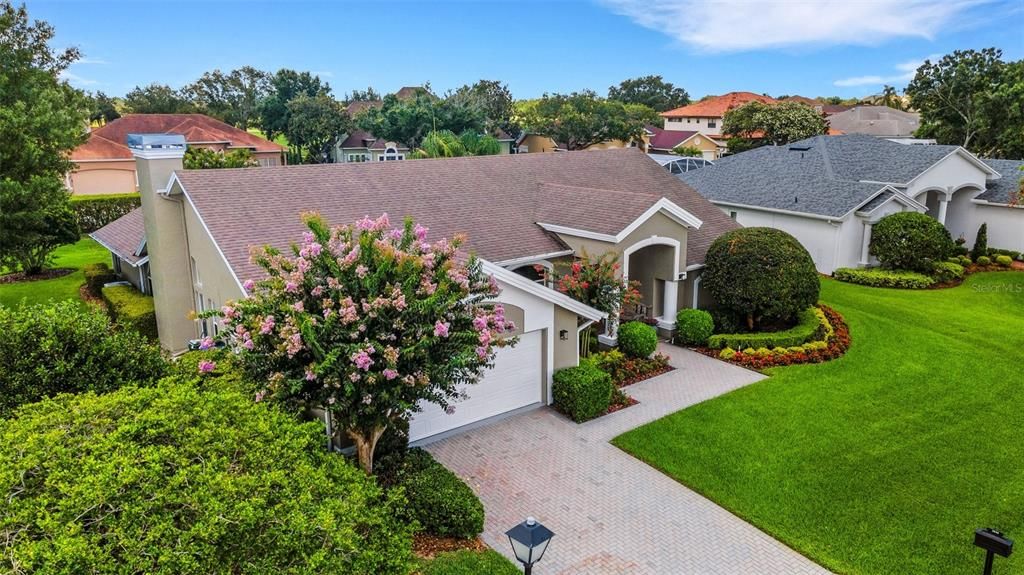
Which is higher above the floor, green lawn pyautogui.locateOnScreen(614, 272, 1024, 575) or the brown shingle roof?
the brown shingle roof

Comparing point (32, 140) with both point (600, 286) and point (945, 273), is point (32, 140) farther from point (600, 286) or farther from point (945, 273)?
point (945, 273)

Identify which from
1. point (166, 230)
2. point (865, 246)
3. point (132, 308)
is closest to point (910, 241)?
point (865, 246)

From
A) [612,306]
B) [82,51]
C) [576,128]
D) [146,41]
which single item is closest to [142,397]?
[612,306]

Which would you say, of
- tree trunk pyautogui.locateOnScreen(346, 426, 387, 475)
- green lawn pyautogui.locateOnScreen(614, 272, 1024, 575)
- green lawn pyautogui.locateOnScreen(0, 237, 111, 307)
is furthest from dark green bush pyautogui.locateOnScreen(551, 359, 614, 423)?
green lawn pyautogui.locateOnScreen(0, 237, 111, 307)

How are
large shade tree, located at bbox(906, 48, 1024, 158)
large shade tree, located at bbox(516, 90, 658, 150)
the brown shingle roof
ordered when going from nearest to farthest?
large shade tree, located at bbox(906, 48, 1024, 158)
the brown shingle roof
large shade tree, located at bbox(516, 90, 658, 150)

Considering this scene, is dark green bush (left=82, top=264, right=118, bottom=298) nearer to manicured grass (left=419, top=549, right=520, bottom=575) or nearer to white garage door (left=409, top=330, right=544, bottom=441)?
white garage door (left=409, top=330, right=544, bottom=441)

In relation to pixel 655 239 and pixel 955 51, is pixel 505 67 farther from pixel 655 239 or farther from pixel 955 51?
pixel 655 239

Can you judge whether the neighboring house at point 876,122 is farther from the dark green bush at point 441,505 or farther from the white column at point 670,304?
the dark green bush at point 441,505
